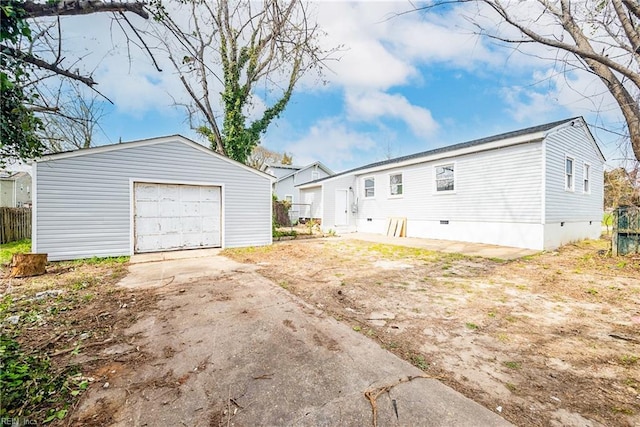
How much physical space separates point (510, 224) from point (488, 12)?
23.6 feet

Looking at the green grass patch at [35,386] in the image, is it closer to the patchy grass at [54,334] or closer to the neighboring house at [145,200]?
the patchy grass at [54,334]

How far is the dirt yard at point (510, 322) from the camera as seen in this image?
2.01m

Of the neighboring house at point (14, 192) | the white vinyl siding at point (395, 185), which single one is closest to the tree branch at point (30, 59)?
the white vinyl siding at point (395, 185)

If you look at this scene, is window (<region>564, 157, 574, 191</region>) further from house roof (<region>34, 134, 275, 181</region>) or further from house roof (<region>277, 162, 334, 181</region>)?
house roof (<region>277, 162, 334, 181</region>)

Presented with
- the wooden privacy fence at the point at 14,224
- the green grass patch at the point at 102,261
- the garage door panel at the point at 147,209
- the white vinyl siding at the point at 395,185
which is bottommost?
the green grass patch at the point at 102,261

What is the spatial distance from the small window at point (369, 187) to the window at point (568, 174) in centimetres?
793

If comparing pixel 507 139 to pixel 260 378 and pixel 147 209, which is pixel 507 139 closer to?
pixel 260 378

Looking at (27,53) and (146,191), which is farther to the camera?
(146,191)

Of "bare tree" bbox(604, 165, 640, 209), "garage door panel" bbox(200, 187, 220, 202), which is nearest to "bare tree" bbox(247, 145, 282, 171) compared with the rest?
"garage door panel" bbox(200, 187, 220, 202)

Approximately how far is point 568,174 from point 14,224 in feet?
73.5

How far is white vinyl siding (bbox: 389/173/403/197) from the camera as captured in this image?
13.2m

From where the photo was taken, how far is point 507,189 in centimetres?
921

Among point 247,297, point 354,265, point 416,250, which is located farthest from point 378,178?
point 247,297

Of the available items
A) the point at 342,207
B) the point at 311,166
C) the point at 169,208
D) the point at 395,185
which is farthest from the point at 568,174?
the point at 311,166
